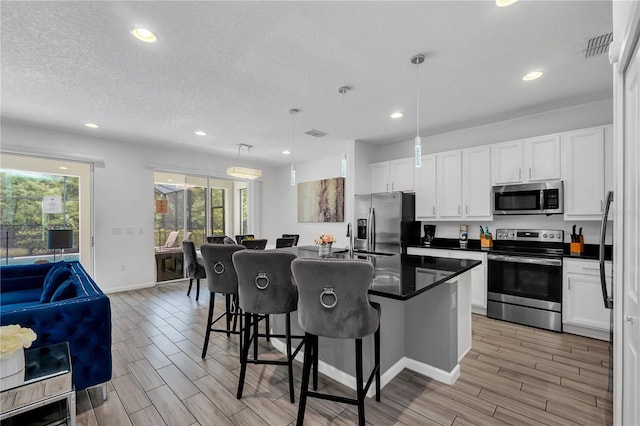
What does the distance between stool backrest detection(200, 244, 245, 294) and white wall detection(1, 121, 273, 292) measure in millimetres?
3616

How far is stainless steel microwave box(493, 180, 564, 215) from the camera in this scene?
349 cm

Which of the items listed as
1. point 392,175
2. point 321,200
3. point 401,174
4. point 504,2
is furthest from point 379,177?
point 504,2

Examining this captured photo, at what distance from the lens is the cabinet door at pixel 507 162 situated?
12.4ft

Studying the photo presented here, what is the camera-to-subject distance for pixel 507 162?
3867 mm

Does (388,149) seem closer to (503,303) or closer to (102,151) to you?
(503,303)

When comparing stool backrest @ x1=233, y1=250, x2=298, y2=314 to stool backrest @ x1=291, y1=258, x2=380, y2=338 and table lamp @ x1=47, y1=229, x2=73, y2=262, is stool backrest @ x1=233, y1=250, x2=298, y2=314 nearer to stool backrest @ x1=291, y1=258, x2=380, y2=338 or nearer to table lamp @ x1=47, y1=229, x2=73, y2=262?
stool backrest @ x1=291, y1=258, x2=380, y2=338

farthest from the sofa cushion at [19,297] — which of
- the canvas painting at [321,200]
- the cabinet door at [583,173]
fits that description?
the cabinet door at [583,173]

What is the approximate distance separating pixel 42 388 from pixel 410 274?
2.16 m

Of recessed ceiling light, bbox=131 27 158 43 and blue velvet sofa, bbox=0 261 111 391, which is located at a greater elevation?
recessed ceiling light, bbox=131 27 158 43

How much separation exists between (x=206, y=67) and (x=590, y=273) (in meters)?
4.41

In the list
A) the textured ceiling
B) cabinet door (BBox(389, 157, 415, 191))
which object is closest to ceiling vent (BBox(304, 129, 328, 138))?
the textured ceiling

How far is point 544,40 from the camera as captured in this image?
2246 millimetres

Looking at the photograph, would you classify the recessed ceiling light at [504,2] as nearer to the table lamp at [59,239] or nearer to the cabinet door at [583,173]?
the cabinet door at [583,173]

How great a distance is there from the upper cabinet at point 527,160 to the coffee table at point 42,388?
466 cm
